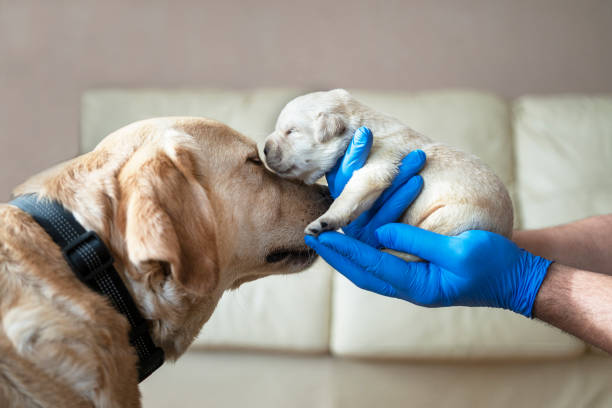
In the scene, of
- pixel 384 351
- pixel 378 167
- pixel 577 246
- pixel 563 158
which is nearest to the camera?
pixel 378 167

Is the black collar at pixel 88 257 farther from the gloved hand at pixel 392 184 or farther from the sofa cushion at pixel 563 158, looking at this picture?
the sofa cushion at pixel 563 158

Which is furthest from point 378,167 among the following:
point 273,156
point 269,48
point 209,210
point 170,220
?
point 269,48

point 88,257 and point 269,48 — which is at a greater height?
point 269,48

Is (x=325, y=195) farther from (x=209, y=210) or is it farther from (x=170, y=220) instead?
(x=170, y=220)

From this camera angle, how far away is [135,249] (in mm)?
1103

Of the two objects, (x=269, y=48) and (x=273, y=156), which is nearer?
(x=273, y=156)

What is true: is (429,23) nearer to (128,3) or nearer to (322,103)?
(128,3)

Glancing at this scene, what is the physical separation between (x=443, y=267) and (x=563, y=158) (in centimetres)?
202

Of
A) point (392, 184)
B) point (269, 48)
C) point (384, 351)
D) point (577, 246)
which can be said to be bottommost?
point (384, 351)

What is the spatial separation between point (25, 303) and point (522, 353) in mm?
2314

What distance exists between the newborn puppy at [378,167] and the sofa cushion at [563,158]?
1.65 m

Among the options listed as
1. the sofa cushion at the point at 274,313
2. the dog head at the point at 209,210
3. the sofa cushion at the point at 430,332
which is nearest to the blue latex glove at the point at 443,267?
the dog head at the point at 209,210

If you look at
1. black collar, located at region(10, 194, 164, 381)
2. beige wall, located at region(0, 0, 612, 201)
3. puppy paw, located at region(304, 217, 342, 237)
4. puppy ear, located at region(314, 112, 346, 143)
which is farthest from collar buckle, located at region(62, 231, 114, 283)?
beige wall, located at region(0, 0, 612, 201)

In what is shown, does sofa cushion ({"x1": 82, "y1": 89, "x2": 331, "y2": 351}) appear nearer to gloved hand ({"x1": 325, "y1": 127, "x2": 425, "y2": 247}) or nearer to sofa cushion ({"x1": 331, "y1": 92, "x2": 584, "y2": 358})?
sofa cushion ({"x1": 331, "y1": 92, "x2": 584, "y2": 358})
